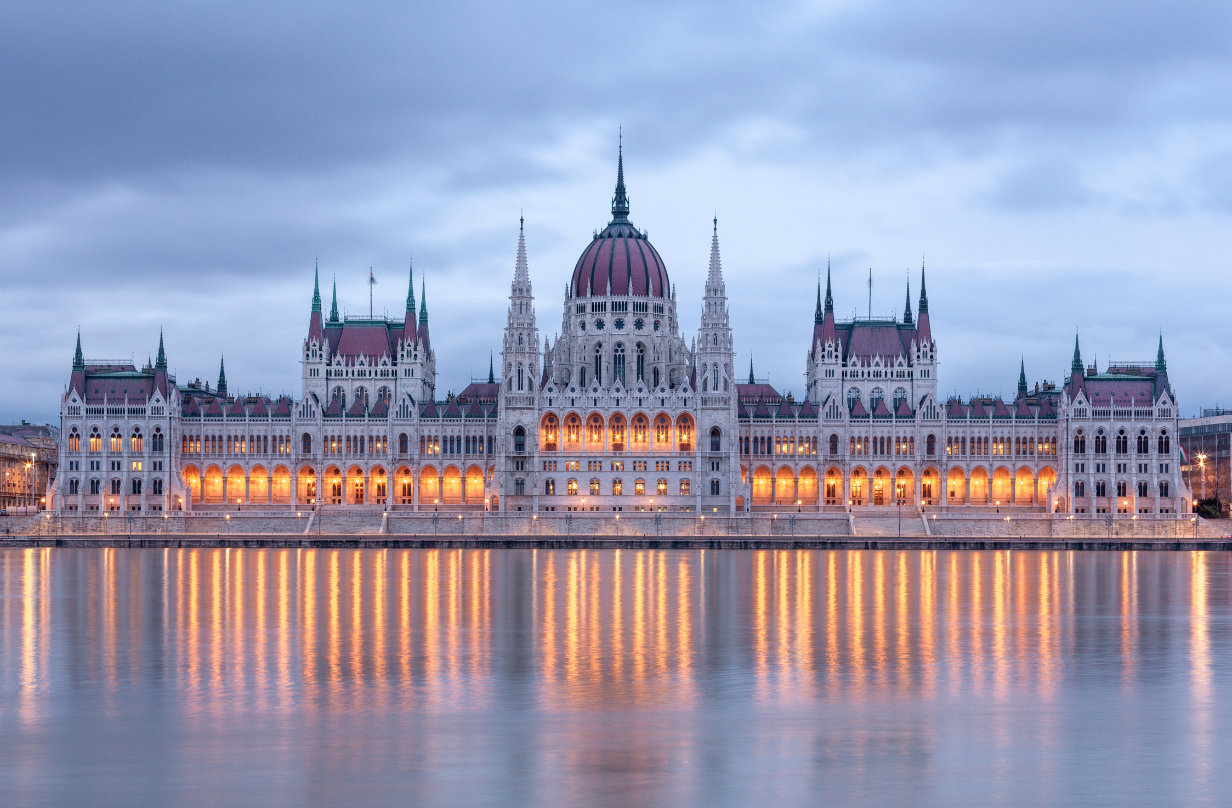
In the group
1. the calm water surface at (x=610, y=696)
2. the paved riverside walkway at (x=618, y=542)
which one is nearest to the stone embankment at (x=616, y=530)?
the paved riverside walkway at (x=618, y=542)

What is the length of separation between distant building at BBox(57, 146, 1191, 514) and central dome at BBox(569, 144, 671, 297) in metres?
0.25

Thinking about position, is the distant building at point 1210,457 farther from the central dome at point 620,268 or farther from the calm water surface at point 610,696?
the calm water surface at point 610,696

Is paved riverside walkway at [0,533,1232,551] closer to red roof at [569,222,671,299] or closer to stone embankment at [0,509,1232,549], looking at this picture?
stone embankment at [0,509,1232,549]

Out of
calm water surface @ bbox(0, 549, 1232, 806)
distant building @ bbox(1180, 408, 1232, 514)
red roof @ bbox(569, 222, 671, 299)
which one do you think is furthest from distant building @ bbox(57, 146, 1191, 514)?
calm water surface @ bbox(0, 549, 1232, 806)

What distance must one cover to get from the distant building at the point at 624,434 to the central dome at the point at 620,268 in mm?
246

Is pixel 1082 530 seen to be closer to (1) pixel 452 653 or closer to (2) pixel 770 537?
(2) pixel 770 537

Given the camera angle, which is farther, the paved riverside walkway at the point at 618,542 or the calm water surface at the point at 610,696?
the paved riverside walkway at the point at 618,542

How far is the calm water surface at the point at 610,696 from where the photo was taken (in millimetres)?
22500

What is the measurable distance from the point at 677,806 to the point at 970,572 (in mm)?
54297

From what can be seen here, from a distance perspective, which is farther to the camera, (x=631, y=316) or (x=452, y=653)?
(x=631, y=316)

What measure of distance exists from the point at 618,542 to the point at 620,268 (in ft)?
128

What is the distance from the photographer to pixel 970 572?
7275cm

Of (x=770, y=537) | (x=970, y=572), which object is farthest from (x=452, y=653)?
(x=770, y=537)

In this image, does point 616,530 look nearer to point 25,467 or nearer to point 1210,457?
point 1210,457
